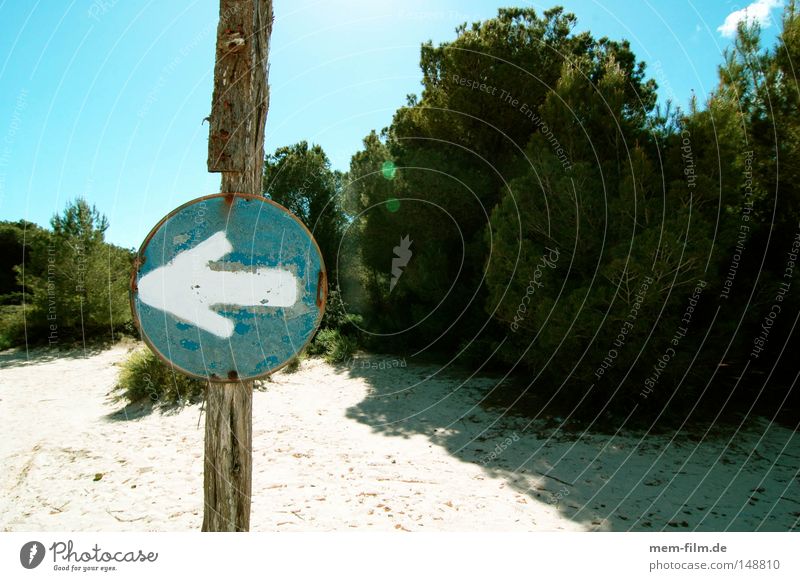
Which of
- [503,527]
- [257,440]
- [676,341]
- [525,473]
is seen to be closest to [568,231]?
[676,341]

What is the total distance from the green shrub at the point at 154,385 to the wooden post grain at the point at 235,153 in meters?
5.72

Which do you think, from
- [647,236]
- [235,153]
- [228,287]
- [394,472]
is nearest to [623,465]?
[394,472]

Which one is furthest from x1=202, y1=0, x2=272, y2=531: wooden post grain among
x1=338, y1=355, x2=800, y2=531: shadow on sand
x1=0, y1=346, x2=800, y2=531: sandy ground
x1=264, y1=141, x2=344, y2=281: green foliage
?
x1=264, y1=141, x2=344, y2=281: green foliage

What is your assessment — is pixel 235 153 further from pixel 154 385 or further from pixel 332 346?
pixel 332 346

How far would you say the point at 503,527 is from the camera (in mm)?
3902

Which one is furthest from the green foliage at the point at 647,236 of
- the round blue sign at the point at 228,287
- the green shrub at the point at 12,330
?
the green shrub at the point at 12,330

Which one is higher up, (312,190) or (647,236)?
(312,190)

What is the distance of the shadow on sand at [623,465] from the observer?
4148 millimetres

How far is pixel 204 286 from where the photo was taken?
2.26m

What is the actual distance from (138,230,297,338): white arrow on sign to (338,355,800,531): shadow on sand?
349 cm

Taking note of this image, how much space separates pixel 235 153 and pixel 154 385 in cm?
709

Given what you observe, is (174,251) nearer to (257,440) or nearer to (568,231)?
(257,440)

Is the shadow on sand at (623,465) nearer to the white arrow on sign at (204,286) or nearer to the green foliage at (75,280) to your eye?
the white arrow on sign at (204,286)

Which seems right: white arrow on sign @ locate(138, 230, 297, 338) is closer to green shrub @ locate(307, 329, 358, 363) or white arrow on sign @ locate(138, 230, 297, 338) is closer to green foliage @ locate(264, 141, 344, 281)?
green shrub @ locate(307, 329, 358, 363)
